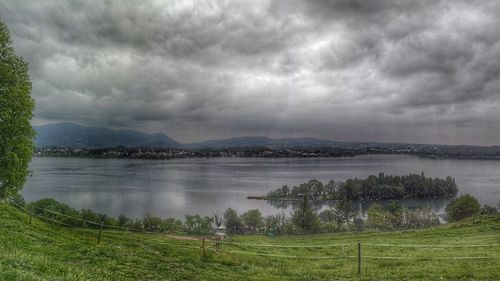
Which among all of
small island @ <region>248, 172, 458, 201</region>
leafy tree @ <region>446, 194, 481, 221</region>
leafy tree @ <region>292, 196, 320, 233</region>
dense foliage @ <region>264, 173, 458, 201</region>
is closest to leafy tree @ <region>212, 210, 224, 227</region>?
leafy tree @ <region>292, 196, 320, 233</region>

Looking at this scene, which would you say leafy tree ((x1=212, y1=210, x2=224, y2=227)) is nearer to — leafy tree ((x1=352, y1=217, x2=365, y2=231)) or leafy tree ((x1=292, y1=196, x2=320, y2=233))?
leafy tree ((x1=292, y1=196, x2=320, y2=233))

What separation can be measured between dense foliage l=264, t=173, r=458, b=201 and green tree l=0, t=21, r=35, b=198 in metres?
136

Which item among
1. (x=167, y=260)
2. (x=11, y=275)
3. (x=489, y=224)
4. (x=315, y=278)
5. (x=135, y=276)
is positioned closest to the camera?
(x=11, y=275)

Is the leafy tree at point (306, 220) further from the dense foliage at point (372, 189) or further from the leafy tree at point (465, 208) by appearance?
the dense foliage at point (372, 189)

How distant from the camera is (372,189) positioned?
177 m

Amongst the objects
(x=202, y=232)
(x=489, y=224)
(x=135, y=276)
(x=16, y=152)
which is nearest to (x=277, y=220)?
(x=202, y=232)

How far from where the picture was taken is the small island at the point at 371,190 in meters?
165

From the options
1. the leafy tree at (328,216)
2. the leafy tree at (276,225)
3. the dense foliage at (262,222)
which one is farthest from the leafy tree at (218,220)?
the leafy tree at (328,216)

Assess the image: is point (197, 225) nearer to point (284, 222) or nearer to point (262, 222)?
point (262, 222)

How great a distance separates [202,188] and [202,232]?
97503 mm

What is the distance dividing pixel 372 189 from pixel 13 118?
174 meters

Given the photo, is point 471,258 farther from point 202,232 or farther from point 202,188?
point 202,188

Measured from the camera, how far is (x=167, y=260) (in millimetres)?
16250

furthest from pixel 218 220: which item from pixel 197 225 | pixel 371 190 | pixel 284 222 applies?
pixel 371 190
